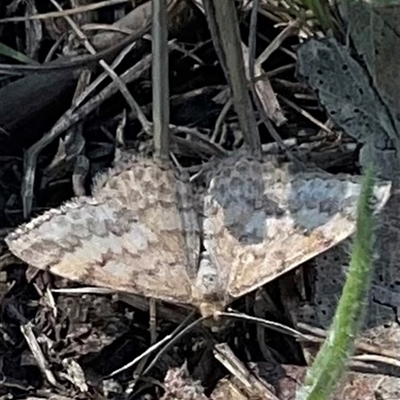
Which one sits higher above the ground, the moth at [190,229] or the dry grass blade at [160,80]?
the dry grass blade at [160,80]

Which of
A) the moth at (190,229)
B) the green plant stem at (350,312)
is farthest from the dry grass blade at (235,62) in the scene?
the green plant stem at (350,312)

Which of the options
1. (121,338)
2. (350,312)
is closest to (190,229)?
(121,338)

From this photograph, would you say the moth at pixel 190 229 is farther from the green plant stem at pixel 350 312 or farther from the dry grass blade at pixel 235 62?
the green plant stem at pixel 350 312

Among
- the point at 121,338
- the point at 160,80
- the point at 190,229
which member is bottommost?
the point at 121,338

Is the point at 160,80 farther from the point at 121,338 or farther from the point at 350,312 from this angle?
the point at 350,312

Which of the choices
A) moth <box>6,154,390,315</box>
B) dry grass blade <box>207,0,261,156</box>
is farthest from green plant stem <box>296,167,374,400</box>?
dry grass blade <box>207,0,261,156</box>

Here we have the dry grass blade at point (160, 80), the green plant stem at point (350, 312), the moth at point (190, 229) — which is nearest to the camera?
the green plant stem at point (350, 312)

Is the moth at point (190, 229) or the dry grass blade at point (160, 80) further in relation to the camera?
the dry grass blade at point (160, 80)

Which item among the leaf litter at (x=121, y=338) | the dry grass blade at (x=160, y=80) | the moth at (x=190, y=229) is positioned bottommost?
the leaf litter at (x=121, y=338)

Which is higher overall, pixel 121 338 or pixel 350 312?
pixel 350 312

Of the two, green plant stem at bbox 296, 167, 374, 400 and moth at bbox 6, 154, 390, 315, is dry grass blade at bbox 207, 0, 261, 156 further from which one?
green plant stem at bbox 296, 167, 374, 400
